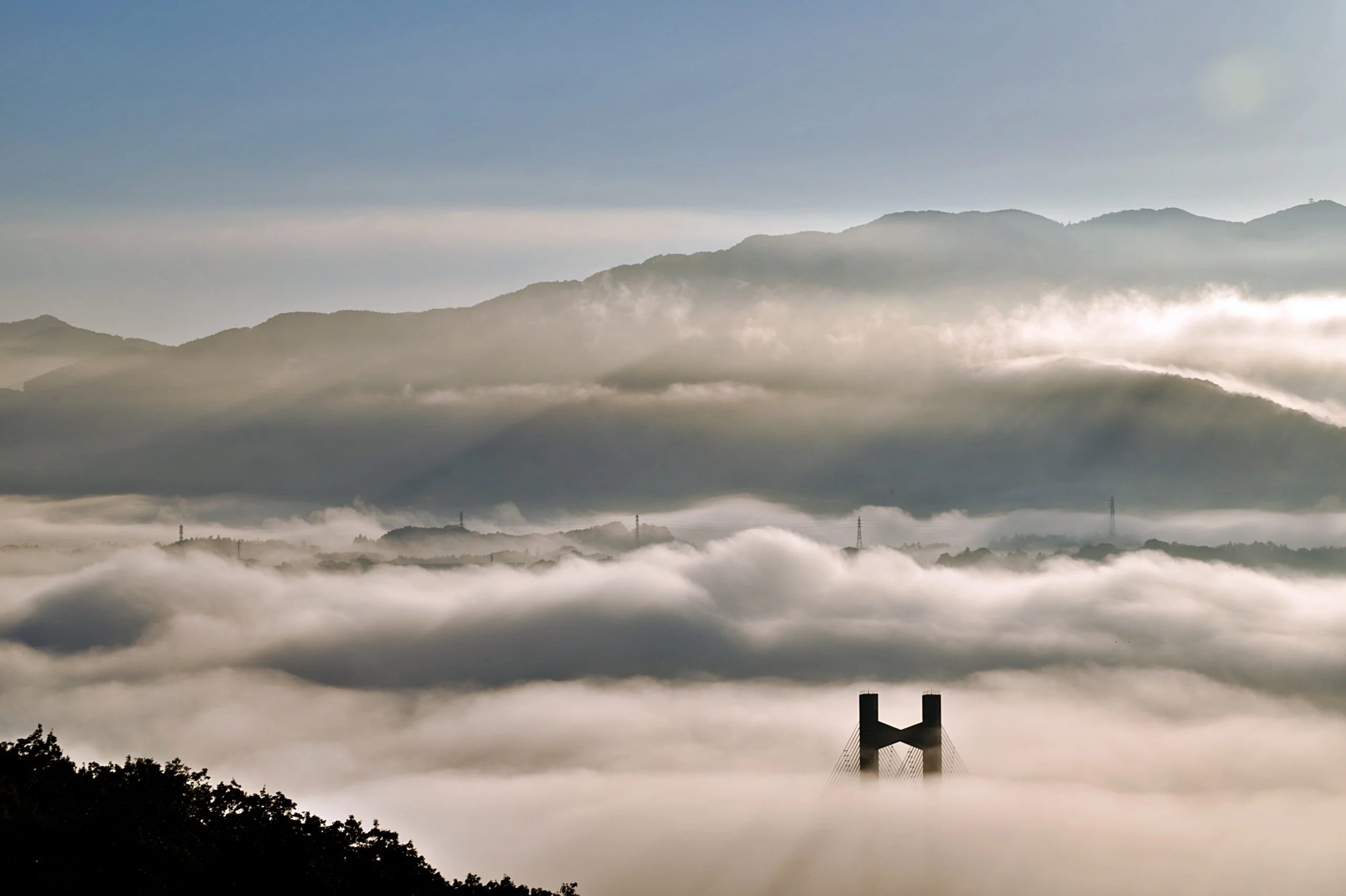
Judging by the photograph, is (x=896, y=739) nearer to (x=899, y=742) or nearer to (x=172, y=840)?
(x=899, y=742)

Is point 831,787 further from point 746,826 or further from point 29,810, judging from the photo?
point 29,810

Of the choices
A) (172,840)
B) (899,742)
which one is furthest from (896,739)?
(172,840)

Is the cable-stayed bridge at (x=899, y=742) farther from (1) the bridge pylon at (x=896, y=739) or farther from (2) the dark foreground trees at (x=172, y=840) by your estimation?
(2) the dark foreground trees at (x=172, y=840)

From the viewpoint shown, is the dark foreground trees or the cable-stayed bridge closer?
the dark foreground trees

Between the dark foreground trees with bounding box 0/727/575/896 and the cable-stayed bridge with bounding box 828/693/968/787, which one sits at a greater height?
the dark foreground trees with bounding box 0/727/575/896

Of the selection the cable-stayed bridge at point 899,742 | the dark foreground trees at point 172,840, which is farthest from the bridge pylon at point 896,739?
the dark foreground trees at point 172,840

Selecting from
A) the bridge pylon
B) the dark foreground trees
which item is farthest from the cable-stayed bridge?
the dark foreground trees

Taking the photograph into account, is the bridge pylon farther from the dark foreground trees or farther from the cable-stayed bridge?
the dark foreground trees

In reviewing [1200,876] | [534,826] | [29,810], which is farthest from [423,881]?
[534,826]

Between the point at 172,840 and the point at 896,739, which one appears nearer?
the point at 172,840
